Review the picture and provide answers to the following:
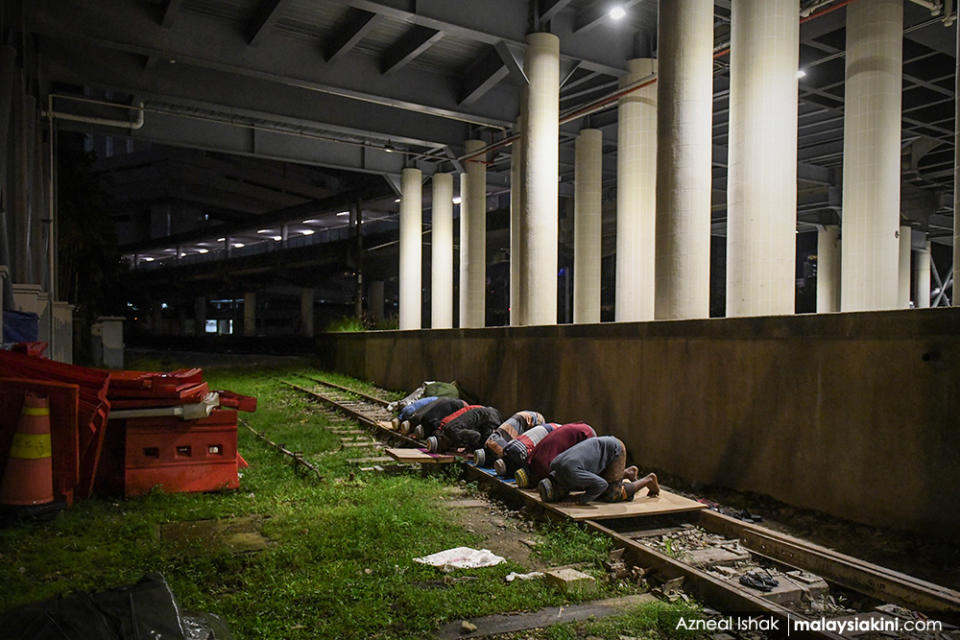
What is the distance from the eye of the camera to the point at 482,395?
1385cm

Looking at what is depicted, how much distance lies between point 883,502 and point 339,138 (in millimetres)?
21345

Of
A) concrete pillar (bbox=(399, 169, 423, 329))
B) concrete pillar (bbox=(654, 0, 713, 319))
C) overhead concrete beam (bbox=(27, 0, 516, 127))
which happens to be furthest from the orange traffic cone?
concrete pillar (bbox=(399, 169, 423, 329))

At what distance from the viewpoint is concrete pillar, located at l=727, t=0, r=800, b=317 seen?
32.2ft

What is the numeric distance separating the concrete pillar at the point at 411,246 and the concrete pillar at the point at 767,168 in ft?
56.5

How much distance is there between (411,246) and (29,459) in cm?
2075

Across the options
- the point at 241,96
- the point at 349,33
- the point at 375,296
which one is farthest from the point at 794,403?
the point at 375,296

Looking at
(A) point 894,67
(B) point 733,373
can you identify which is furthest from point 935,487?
(A) point 894,67

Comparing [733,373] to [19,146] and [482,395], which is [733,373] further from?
[19,146]

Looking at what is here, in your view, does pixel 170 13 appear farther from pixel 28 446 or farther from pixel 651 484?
pixel 651 484

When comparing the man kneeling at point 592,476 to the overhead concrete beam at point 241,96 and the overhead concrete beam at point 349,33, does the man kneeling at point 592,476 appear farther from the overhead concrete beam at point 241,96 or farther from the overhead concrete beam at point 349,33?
the overhead concrete beam at point 241,96

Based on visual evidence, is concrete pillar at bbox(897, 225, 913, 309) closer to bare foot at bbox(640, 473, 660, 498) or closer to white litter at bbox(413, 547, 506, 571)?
bare foot at bbox(640, 473, 660, 498)

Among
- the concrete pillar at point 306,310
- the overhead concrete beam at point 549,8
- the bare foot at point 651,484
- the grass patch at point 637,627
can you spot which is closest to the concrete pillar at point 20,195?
the overhead concrete beam at point 549,8

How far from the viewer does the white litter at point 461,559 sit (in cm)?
530

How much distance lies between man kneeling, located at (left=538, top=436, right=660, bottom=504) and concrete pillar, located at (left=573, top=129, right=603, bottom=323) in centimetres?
1363
